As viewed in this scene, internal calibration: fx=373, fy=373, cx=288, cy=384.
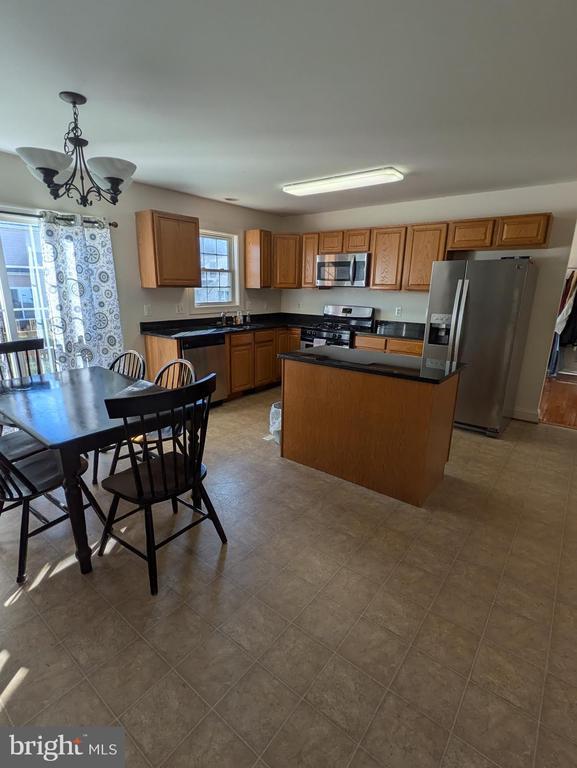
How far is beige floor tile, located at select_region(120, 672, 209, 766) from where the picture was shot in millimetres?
1261

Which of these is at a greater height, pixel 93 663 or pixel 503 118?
pixel 503 118

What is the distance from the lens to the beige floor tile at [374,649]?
5.00 feet

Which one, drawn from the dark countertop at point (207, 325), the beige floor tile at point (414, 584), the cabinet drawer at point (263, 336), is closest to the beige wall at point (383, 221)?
the dark countertop at point (207, 325)

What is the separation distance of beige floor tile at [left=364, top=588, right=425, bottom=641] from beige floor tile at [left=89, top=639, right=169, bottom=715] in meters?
0.95

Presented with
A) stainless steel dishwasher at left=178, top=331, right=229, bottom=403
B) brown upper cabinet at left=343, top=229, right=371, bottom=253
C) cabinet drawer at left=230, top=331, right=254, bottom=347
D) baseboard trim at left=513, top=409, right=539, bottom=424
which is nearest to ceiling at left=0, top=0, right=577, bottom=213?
brown upper cabinet at left=343, top=229, right=371, bottom=253

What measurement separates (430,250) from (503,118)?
2.11m

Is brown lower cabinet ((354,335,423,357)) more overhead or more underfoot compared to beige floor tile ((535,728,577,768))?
more overhead

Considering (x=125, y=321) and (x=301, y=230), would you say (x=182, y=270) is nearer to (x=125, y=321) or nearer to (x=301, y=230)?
(x=125, y=321)

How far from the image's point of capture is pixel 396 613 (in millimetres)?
1786

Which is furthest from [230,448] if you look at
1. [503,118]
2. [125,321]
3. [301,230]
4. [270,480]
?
[301,230]

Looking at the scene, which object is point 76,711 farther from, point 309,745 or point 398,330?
point 398,330

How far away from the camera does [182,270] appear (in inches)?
171

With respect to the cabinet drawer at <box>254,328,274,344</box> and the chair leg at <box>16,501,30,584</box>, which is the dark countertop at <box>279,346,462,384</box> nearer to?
the cabinet drawer at <box>254,328,274,344</box>

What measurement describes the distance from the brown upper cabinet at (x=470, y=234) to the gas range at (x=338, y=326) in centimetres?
138
